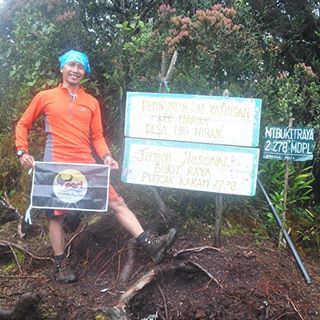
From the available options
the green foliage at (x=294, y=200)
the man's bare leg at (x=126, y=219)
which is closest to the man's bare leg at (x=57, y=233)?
the man's bare leg at (x=126, y=219)

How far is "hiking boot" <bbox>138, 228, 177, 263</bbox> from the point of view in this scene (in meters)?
4.27

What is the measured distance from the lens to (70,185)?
14.5 feet

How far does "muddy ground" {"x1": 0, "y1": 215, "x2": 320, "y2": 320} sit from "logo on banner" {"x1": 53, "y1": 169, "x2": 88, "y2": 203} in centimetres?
67

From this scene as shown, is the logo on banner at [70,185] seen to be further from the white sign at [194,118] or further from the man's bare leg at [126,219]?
the white sign at [194,118]

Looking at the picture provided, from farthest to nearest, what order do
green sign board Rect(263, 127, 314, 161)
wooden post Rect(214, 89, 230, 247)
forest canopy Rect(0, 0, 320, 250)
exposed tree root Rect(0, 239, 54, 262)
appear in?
forest canopy Rect(0, 0, 320, 250)
exposed tree root Rect(0, 239, 54, 262)
green sign board Rect(263, 127, 314, 161)
wooden post Rect(214, 89, 230, 247)

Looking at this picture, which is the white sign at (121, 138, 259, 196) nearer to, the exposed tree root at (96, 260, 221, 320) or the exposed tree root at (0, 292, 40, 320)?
the exposed tree root at (96, 260, 221, 320)

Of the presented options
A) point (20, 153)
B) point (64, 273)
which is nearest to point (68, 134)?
point (20, 153)

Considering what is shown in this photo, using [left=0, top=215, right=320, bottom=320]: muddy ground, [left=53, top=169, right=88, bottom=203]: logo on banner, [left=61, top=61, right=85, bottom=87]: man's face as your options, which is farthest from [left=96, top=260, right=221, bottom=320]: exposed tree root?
[left=61, top=61, right=85, bottom=87]: man's face

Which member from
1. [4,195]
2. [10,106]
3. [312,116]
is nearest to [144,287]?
[4,195]

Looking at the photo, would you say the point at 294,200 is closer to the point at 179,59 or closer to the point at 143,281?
the point at 179,59

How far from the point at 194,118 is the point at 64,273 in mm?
1929

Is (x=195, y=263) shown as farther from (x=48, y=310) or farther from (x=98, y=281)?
(x=48, y=310)

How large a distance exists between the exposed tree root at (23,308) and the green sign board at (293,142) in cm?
271

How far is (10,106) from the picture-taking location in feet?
24.4
